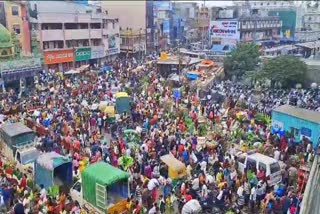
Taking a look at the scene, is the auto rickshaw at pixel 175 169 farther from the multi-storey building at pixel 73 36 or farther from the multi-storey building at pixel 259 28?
the multi-storey building at pixel 259 28

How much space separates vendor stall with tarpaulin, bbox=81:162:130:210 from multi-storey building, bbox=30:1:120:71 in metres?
→ 27.8

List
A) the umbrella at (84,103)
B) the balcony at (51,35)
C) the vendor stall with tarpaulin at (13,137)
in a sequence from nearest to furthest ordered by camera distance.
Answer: the vendor stall with tarpaulin at (13,137)
the umbrella at (84,103)
the balcony at (51,35)

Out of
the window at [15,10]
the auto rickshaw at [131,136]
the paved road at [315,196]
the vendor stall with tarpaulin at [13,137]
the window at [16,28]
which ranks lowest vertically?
the paved road at [315,196]

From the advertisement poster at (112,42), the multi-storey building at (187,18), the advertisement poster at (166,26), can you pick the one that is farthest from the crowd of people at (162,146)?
the multi-storey building at (187,18)

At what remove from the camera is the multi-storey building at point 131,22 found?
52325mm

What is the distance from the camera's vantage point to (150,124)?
2022cm

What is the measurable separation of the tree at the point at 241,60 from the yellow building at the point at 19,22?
18.8 m

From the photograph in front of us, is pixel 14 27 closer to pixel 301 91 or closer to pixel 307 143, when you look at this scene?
pixel 301 91

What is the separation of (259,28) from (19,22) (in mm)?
35208

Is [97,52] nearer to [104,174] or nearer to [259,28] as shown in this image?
[259,28]

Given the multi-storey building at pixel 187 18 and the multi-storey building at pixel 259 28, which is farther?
Answer: the multi-storey building at pixel 187 18

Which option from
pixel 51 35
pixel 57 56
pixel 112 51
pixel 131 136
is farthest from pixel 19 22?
pixel 131 136

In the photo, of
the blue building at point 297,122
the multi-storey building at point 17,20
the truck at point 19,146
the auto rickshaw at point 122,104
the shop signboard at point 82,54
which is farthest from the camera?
the shop signboard at point 82,54

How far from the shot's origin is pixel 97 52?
4425 centimetres
